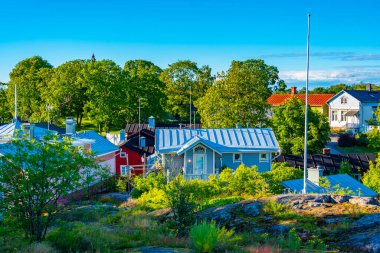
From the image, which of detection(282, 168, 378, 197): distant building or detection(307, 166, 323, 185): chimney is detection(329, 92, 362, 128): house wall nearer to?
detection(282, 168, 378, 197): distant building

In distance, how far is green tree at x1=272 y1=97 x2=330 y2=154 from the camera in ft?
159

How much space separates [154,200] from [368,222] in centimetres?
1080

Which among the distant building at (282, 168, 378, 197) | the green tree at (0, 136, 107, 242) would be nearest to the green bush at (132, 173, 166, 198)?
the distant building at (282, 168, 378, 197)

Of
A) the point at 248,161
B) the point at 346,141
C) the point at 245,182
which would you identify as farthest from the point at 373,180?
the point at 346,141

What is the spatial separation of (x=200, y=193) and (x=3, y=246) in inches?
454

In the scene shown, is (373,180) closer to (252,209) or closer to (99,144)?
(99,144)

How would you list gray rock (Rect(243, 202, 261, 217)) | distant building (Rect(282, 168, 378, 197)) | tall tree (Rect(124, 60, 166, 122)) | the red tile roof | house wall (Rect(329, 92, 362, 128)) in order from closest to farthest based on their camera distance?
gray rock (Rect(243, 202, 261, 217)) → distant building (Rect(282, 168, 378, 197)) → tall tree (Rect(124, 60, 166, 122)) → house wall (Rect(329, 92, 362, 128)) → the red tile roof

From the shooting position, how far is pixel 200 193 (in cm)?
2241

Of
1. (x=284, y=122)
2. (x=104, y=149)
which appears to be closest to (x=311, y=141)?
(x=284, y=122)

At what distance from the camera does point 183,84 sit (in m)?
78.8

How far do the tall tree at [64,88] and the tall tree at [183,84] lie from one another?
46.0ft

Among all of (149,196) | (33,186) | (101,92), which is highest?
(101,92)

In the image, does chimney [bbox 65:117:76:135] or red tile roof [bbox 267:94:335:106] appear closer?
chimney [bbox 65:117:76:135]

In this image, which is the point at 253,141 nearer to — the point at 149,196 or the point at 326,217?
the point at 149,196
